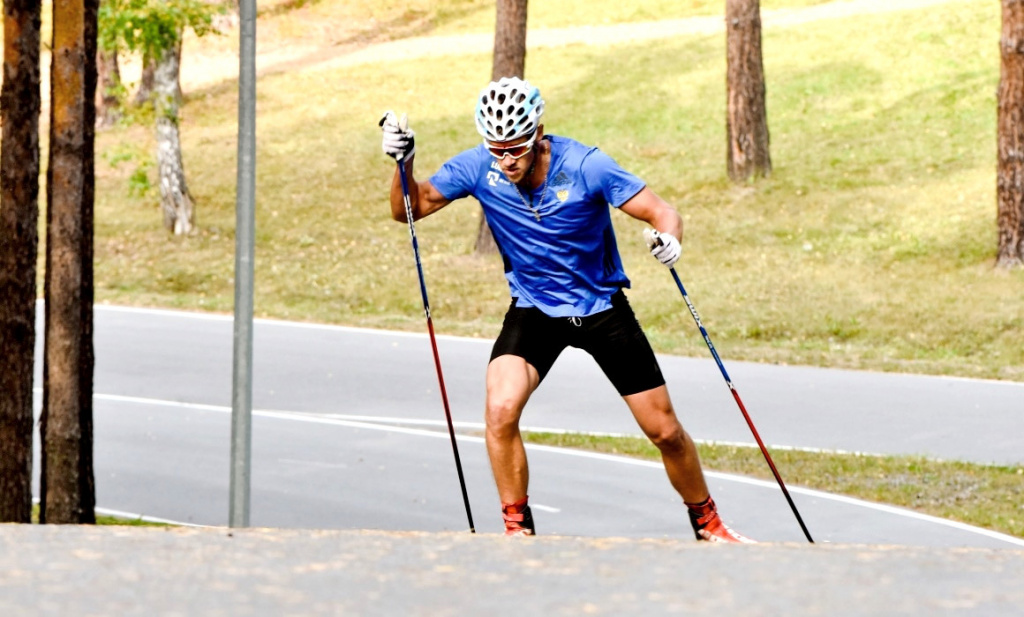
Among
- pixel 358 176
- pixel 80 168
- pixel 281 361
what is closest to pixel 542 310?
pixel 80 168

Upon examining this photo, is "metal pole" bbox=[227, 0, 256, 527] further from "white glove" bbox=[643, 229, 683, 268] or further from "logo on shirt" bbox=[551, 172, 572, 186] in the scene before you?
"white glove" bbox=[643, 229, 683, 268]

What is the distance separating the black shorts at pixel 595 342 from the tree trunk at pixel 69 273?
13.1ft

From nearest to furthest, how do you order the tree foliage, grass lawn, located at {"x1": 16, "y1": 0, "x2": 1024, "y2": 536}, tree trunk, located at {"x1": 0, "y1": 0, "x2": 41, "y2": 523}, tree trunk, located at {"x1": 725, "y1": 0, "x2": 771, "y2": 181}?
tree trunk, located at {"x1": 0, "y1": 0, "x2": 41, "y2": 523}
grass lawn, located at {"x1": 16, "y1": 0, "x2": 1024, "y2": 536}
the tree foliage
tree trunk, located at {"x1": 725, "y1": 0, "x2": 771, "y2": 181}

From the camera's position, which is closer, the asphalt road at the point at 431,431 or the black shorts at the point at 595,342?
the black shorts at the point at 595,342

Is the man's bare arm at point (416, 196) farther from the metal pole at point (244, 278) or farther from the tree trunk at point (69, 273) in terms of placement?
the tree trunk at point (69, 273)

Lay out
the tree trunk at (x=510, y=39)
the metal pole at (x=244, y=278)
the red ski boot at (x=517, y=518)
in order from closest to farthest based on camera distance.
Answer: the red ski boot at (x=517, y=518) < the metal pole at (x=244, y=278) < the tree trunk at (x=510, y=39)

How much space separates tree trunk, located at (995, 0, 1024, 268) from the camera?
68.0ft

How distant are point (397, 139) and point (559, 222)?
2.92ft

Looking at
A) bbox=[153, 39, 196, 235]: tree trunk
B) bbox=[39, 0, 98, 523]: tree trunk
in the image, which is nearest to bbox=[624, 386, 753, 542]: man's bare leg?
bbox=[39, 0, 98, 523]: tree trunk

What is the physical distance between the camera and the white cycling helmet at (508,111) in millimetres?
7016

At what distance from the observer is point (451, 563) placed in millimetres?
5117

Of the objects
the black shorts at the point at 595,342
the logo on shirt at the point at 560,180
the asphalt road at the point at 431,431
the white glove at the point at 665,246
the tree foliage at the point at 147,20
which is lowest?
the asphalt road at the point at 431,431

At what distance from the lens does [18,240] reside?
402 inches

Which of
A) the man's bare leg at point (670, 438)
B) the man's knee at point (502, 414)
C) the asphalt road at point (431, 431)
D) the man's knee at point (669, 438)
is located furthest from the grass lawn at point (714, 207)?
the man's knee at point (502, 414)
